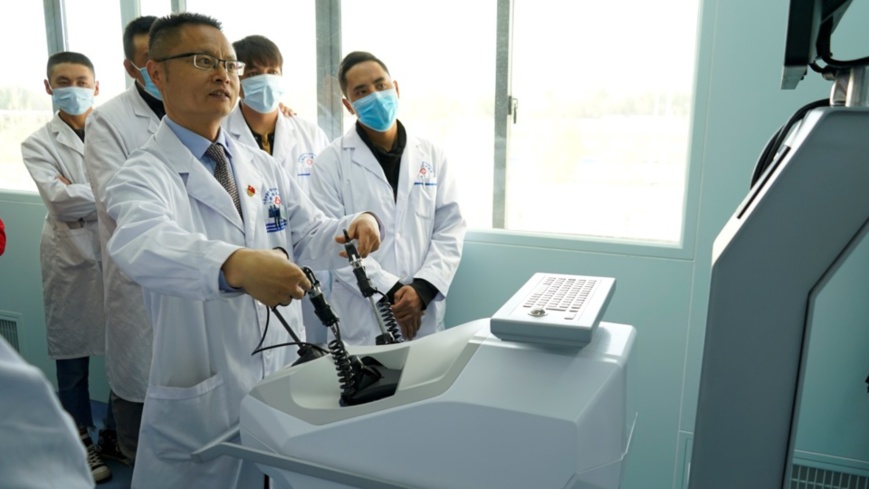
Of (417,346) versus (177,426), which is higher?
(417,346)

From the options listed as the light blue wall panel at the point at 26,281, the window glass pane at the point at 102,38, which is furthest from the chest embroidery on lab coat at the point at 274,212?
the light blue wall panel at the point at 26,281

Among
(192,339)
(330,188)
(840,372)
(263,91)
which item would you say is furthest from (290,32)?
(840,372)

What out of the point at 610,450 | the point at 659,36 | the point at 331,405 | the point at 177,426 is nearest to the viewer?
the point at 610,450

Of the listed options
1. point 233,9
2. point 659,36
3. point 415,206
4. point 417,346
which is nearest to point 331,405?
point 417,346

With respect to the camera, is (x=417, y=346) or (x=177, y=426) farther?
(x=177, y=426)

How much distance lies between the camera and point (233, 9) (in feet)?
9.61

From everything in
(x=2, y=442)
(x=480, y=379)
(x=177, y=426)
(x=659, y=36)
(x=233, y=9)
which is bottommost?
(x=177, y=426)

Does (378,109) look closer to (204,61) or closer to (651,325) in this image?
(204,61)

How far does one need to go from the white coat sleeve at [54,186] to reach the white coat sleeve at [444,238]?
5.17 ft

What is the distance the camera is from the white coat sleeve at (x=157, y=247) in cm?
111

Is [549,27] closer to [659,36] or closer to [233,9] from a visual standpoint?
[659,36]

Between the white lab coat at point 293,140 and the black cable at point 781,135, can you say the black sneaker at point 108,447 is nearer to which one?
the white lab coat at point 293,140

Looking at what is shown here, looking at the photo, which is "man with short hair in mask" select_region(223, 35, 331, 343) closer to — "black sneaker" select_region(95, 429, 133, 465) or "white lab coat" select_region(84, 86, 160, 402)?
"white lab coat" select_region(84, 86, 160, 402)

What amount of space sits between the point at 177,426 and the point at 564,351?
966 mm
